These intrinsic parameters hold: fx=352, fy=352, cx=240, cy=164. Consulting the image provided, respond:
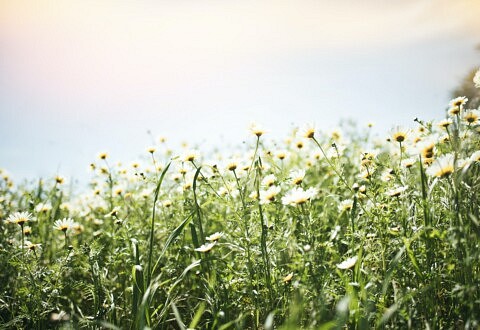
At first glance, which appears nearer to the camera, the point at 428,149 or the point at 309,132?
the point at 428,149

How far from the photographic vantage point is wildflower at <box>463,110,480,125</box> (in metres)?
2.06

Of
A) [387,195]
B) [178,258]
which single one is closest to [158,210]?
[178,258]

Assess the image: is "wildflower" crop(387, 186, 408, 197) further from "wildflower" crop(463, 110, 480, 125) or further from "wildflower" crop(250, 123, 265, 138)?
"wildflower" crop(250, 123, 265, 138)

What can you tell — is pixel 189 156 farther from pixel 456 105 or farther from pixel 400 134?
pixel 456 105

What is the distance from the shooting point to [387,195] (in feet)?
6.08

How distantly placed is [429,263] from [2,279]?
107 inches

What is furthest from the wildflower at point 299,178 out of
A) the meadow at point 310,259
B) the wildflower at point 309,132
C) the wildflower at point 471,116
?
the wildflower at point 471,116

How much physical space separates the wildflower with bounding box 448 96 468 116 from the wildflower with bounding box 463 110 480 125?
2.6 inches

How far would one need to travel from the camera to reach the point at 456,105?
2158mm

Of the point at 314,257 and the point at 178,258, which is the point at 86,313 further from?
the point at 314,257

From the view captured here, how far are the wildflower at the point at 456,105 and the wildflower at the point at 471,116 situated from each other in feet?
0.22

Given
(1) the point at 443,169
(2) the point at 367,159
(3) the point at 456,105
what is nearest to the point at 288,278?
(2) the point at 367,159

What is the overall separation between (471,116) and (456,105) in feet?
0.40

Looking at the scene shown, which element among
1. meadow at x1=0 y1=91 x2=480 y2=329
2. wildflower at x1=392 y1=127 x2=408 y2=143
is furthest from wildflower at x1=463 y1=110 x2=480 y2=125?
wildflower at x1=392 y1=127 x2=408 y2=143
